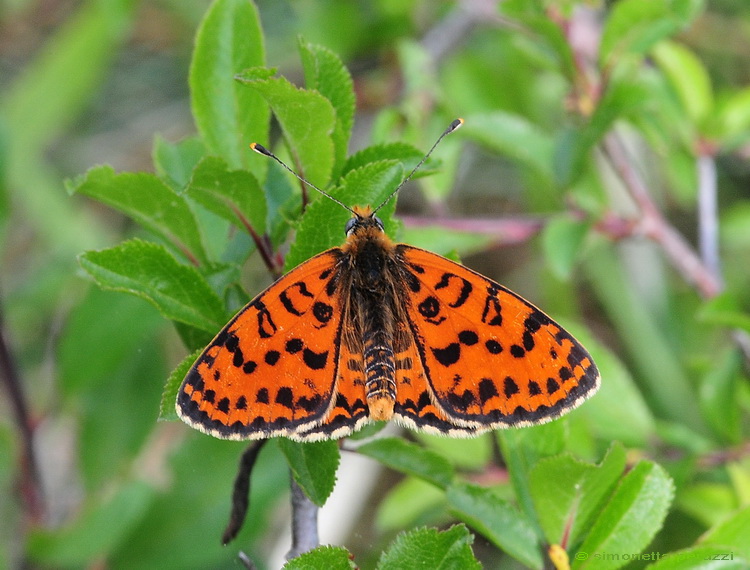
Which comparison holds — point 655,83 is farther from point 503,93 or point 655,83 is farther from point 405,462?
point 405,462

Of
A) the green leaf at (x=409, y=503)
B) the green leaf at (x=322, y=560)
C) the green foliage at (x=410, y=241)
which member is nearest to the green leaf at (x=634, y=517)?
the green foliage at (x=410, y=241)

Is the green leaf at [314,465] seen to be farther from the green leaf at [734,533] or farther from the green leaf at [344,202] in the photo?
the green leaf at [734,533]

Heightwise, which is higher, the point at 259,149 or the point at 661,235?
the point at 259,149

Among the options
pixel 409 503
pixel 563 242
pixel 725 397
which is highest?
pixel 563 242

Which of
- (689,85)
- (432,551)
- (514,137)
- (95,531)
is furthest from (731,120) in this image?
Answer: (95,531)

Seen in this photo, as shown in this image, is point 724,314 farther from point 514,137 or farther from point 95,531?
point 95,531

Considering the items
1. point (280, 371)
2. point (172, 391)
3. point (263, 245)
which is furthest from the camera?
point (280, 371)
